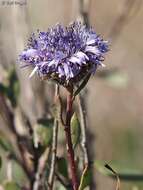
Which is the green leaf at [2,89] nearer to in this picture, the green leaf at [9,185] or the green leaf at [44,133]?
the green leaf at [44,133]

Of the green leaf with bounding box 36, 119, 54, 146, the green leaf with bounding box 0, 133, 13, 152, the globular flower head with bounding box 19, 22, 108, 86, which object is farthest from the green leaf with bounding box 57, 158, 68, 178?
the globular flower head with bounding box 19, 22, 108, 86

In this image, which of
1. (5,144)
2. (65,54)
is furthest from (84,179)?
(5,144)

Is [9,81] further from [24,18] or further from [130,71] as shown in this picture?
[130,71]

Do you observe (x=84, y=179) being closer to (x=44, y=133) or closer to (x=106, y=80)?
(x=44, y=133)

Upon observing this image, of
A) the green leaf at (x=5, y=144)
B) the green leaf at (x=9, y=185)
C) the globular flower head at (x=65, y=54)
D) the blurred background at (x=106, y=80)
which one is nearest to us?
the globular flower head at (x=65, y=54)

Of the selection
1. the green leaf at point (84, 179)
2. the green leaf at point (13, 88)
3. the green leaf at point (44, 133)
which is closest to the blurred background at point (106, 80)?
the green leaf at point (13, 88)

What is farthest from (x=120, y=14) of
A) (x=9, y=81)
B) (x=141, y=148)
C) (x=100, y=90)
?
(x=100, y=90)
